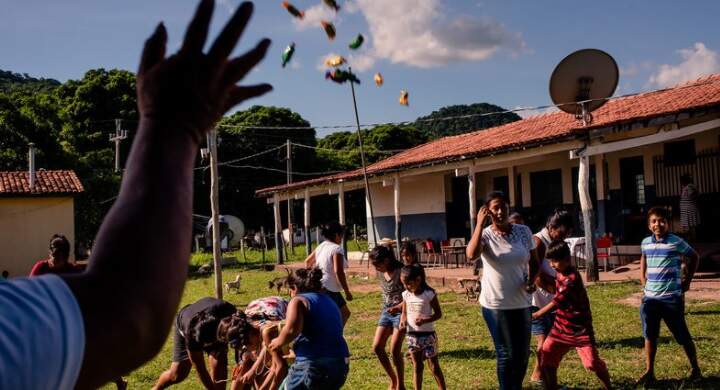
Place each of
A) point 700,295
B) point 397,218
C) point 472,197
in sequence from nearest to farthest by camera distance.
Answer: point 700,295 → point 472,197 → point 397,218

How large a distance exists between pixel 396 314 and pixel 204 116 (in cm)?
620

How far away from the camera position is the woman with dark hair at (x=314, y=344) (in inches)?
181

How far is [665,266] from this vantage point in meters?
6.73

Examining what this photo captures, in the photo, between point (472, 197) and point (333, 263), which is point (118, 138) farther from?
point (333, 263)

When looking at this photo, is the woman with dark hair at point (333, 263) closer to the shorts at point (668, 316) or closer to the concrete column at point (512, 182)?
the shorts at point (668, 316)

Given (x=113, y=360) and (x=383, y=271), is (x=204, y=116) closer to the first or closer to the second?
(x=113, y=360)

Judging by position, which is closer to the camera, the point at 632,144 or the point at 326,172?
the point at 632,144

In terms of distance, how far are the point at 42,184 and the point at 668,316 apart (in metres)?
21.8

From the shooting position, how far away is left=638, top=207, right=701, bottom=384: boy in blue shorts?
6668mm

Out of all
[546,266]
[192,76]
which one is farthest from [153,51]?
[546,266]

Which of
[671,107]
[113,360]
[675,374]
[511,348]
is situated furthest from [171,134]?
[671,107]

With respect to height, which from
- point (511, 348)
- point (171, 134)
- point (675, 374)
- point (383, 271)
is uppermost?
point (171, 134)

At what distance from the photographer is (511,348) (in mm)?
5301

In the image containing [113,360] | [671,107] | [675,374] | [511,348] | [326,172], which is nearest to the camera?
[113,360]
